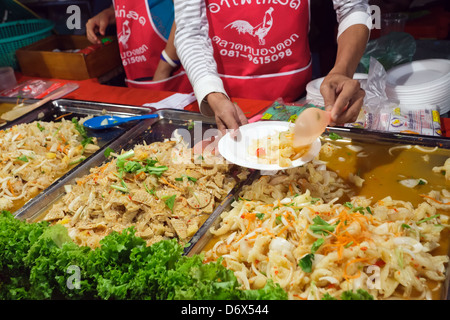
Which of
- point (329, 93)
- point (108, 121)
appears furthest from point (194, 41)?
point (329, 93)

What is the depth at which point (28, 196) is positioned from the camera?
2.73 m

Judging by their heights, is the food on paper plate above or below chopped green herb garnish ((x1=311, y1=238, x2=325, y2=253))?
above

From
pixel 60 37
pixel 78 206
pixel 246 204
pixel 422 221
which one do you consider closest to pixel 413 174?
pixel 422 221

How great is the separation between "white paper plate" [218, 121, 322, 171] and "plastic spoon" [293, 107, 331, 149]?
0.10 m

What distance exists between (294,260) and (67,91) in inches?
136

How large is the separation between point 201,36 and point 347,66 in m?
1.35

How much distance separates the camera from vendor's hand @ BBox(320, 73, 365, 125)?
7.37 ft

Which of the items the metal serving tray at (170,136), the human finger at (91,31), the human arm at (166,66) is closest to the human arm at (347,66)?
the metal serving tray at (170,136)

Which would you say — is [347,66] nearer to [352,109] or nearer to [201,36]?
[352,109]

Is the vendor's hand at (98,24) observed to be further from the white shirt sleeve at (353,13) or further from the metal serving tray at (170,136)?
the white shirt sleeve at (353,13)

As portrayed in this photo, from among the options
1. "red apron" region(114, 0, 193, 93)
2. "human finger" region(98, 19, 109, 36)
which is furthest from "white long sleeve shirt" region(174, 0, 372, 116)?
"human finger" region(98, 19, 109, 36)

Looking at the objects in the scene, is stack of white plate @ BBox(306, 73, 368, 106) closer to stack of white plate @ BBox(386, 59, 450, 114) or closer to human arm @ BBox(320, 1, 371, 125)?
stack of white plate @ BBox(386, 59, 450, 114)

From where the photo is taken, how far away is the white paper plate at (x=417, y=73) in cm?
335

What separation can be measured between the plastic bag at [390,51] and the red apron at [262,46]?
0.68 meters
